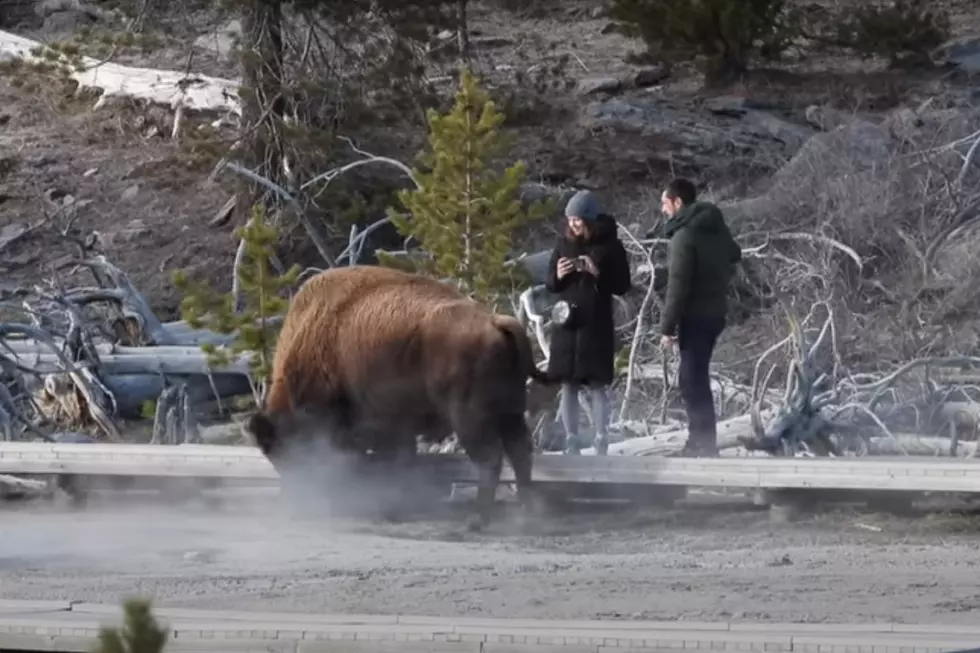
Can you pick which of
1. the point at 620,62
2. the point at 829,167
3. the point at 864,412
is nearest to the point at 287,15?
the point at 829,167

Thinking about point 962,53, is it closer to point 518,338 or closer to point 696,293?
point 696,293

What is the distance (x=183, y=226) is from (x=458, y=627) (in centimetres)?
1623

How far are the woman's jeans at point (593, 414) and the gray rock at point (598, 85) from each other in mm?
14505

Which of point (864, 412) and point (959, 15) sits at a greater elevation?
point (959, 15)

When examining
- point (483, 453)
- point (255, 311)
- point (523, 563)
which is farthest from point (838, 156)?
point (523, 563)

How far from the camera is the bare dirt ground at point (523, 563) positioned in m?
Answer: 8.09

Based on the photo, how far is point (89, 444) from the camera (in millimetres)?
11750

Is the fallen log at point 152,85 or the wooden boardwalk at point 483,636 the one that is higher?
the fallen log at point 152,85

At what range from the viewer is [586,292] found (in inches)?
433

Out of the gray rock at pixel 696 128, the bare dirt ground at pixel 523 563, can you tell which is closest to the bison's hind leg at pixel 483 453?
the bare dirt ground at pixel 523 563

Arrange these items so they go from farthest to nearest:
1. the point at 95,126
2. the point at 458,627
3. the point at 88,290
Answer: the point at 95,126 → the point at 88,290 → the point at 458,627

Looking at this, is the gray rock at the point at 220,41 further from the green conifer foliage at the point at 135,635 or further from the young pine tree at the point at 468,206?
the green conifer foliage at the point at 135,635

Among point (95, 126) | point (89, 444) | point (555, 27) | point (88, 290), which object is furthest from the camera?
point (555, 27)

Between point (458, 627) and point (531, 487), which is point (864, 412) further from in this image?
point (458, 627)
